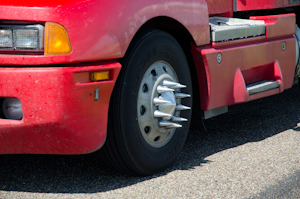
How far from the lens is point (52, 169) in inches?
127

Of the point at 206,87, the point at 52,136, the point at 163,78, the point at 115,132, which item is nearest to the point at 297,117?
the point at 206,87

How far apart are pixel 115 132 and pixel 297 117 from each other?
2595 millimetres

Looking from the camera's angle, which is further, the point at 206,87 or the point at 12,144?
the point at 206,87

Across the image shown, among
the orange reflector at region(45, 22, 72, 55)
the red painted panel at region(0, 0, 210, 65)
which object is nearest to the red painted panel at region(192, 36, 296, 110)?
the red painted panel at region(0, 0, 210, 65)

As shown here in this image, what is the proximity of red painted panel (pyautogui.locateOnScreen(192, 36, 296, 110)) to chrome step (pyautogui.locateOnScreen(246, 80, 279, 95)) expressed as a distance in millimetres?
40

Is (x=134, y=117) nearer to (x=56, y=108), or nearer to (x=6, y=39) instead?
(x=56, y=108)

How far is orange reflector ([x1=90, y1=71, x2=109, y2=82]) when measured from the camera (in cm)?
262

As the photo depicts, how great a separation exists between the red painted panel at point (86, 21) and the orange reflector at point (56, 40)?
25mm

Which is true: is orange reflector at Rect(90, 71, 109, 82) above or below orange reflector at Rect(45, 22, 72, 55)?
below

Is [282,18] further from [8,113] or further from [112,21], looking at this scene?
[8,113]

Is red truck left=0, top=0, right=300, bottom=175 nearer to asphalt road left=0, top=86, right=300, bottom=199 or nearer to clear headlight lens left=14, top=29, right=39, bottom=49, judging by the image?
→ clear headlight lens left=14, top=29, right=39, bottom=49

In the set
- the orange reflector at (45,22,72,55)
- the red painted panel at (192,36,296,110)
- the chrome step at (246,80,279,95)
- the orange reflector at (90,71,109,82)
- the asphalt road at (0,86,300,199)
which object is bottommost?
the asphalt road at (0,86,300,199)

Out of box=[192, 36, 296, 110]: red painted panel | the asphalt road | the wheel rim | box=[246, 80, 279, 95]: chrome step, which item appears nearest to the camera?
the asphalt road

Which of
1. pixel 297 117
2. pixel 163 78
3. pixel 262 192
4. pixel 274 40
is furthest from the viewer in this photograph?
pixel 297 117
